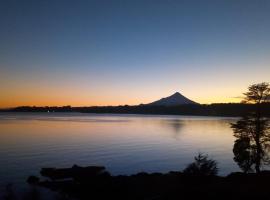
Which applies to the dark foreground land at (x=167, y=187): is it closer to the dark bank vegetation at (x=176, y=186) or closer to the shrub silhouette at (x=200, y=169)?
the dark bank vegetation at (x=176, y=186)

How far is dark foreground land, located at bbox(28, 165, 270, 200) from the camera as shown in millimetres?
24234

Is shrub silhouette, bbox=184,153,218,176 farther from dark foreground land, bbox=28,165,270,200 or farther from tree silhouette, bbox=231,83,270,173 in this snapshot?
tree silhouette, bbox=231,83,270,173

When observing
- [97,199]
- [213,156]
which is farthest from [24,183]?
[213,156]

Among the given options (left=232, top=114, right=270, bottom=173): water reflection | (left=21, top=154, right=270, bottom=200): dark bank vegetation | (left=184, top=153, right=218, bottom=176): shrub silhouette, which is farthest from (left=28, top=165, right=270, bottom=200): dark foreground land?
(left=232, top=114, right=270, bottom=173): water reflection

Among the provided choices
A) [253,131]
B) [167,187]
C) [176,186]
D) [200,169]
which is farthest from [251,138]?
[167,187]

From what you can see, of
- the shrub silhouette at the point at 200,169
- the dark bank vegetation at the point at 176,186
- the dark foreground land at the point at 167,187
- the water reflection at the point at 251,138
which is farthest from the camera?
the water reflection at the point at 251,138

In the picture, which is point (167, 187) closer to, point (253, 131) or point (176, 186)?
point (176, 186)

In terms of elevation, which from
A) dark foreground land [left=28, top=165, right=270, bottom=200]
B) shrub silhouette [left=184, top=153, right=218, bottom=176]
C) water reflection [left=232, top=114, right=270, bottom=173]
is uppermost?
water reflection [left=232, top=114, right=270, bottom=173]

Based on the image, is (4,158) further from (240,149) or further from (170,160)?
(240,149)

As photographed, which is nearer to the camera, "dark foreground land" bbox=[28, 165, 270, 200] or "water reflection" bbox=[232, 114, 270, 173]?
"dark foreground land" bbox=[28, 165, 270, 200]

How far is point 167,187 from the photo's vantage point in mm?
29891

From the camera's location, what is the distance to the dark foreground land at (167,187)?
24.2 m

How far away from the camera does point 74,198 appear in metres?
28.0

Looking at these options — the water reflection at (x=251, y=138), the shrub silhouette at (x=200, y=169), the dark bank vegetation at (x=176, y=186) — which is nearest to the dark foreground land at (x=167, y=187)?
the dark bank vegetation at (x=176, y=186)
